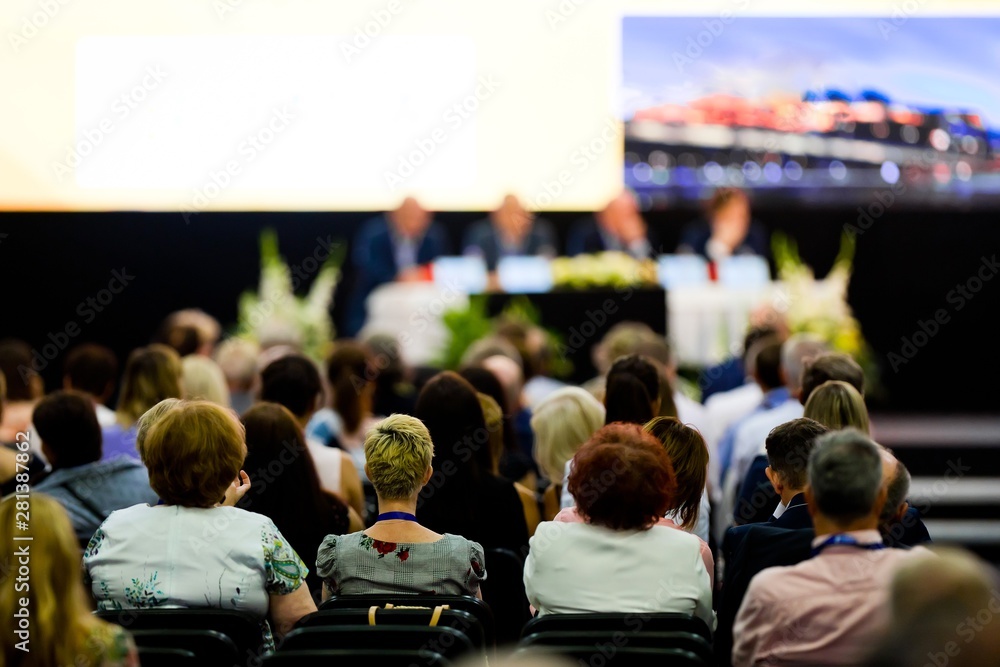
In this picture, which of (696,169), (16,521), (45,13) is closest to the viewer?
(16,521)

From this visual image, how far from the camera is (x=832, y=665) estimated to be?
236 centimetres

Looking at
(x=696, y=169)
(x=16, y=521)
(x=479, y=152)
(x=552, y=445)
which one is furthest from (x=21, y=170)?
(x=16, y=521)

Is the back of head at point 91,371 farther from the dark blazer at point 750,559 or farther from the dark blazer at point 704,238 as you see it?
the dark blazer at point 704,238

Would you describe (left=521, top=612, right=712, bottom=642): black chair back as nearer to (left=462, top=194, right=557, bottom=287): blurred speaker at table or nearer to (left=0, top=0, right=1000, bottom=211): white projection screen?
(left=462, top=194, right=557, bottom=287): blurred speaker at table

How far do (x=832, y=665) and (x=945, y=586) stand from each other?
71 cm

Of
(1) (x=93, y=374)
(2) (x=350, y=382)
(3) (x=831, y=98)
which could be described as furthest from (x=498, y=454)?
(3) (x=831, y=98)

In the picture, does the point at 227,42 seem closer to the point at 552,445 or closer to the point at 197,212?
the point at 197,212

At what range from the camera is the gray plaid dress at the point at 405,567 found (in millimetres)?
2850

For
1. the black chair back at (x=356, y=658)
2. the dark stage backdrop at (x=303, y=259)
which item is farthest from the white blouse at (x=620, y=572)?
the dark stage backdrop at (x=303, y=259)

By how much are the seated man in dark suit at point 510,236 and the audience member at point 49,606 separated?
6974mm

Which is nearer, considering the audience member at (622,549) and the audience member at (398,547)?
the audience member at (622,549)

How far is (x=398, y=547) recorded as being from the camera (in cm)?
287

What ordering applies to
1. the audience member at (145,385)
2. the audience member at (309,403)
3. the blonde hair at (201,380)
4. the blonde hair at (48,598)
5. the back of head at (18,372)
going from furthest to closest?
the back of head at (18,372)
the blonde hair at (201,380)
the audience member at (145,385)
the audience member at (309,403)
the blonde hair at (48,598)

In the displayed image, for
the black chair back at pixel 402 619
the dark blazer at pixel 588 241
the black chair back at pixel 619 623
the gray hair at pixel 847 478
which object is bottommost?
the black chair back at pixel 619 623
